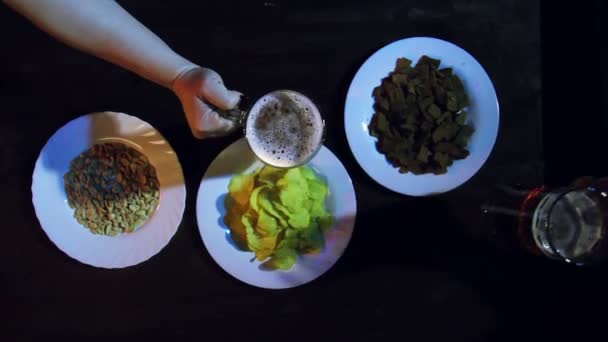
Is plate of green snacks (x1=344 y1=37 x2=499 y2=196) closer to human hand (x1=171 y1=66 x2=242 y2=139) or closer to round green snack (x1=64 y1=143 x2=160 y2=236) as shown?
human hand (x1=171 y1=66 x2=242 y2=139)

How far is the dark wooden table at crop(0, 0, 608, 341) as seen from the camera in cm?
143

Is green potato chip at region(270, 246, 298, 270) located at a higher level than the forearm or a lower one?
lower

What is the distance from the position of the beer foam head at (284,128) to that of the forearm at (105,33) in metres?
0.21

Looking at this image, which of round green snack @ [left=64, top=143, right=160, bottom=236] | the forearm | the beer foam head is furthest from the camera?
round green snack @ [left=64, top=143, right=160, bottom=236]

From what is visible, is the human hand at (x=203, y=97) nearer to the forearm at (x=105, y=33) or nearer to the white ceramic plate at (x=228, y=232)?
the forearm at (x=105, y=33)

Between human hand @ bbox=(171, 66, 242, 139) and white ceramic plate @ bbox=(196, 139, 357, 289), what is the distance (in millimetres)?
172

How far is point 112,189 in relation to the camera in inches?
55.7

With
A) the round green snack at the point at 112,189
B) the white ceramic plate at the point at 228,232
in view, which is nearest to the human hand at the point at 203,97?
the white ceramic plate at the point at 228,232

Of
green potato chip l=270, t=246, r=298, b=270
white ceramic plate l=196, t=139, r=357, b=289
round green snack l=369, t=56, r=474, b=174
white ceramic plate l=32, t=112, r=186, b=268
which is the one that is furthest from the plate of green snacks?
white ceramic plate l=32, t=112, r=186, b=268

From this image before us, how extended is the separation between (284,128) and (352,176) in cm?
28

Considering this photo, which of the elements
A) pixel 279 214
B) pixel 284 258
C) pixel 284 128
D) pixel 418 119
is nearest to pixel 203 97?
pixel 284 128

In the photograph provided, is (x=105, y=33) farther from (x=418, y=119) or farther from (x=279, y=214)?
(x=418, y=119)

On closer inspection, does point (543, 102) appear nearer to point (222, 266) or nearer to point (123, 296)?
point (222, 266)

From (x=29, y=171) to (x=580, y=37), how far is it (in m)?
1.55
